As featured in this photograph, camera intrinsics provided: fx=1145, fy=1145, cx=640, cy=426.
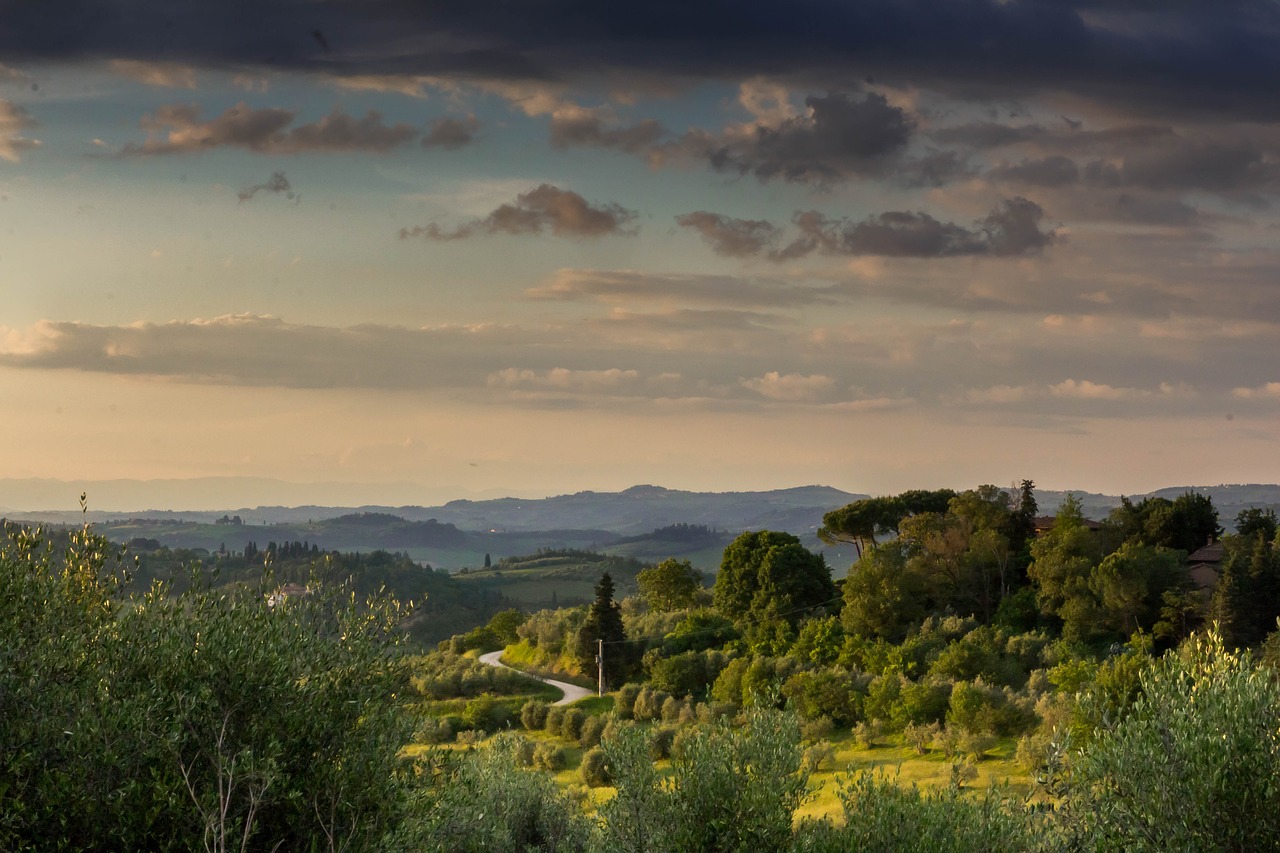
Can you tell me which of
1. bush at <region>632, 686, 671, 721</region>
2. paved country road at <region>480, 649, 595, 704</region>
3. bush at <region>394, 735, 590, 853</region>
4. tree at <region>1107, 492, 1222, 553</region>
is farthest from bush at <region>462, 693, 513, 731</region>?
tree at <region>1107, 492, 1222, 553</region>

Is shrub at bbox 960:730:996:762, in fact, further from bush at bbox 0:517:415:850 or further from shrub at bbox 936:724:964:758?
bush at bbox 0:517:415:850

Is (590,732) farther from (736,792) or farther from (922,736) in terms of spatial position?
(736,792)

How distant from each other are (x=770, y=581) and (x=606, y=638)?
15.2 metres

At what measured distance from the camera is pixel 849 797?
94.7ft

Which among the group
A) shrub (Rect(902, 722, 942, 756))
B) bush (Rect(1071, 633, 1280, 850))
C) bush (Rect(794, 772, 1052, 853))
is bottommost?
shrub (Rect(902, 722, 942, 756))

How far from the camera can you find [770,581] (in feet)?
302

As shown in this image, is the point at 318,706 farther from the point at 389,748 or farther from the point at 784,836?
the point at 784,836

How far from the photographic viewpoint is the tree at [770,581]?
91.8 meters

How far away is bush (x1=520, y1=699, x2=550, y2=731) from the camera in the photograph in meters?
85.6

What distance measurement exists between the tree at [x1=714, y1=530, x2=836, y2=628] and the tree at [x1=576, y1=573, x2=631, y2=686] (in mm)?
8898

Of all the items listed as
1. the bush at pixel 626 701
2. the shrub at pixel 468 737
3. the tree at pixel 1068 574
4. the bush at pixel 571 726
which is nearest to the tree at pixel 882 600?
the tree at pixel 1068 574

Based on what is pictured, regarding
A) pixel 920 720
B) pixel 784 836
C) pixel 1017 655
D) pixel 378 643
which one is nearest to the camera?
pixel 378 643

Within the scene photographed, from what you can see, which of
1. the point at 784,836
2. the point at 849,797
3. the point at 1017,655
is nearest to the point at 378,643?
the point at 784,836

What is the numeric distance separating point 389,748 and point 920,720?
168ft
